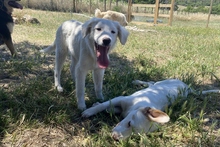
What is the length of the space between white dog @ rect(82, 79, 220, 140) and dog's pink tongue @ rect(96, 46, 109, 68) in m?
0.47

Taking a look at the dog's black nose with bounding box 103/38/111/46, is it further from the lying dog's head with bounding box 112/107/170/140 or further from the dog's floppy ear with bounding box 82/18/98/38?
the lying dog's head with bounding box 112/107/170/140

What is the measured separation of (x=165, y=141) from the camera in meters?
2.49

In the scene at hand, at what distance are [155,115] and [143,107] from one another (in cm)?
19

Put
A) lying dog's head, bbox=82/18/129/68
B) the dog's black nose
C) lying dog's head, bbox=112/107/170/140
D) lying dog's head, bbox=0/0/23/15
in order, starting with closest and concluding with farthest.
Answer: lying dog's head, bbox=112/107/170/140 < the dog's black nose < lying dog's head, bbox=82/18/129/68 < lying dog's head, bbox=0/0/23/15

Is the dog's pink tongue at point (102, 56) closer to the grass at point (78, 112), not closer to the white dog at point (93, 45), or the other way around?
the white dog at point (93, 45)

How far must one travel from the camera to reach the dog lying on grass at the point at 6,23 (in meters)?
5.52

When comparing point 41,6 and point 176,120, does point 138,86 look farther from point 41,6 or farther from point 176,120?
point 41,6

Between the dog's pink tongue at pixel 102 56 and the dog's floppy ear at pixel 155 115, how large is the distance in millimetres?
738

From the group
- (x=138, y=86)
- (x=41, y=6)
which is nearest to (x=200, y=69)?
(x=138, y=86)

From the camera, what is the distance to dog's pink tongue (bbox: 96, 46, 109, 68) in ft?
9.16

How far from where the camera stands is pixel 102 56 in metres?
2.80

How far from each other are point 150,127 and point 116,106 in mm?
635

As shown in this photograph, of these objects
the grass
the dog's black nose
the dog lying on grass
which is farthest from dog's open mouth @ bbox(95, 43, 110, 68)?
the dog lying on grass

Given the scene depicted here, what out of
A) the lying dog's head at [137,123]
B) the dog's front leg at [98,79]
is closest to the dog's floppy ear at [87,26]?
the dog's front leg at [98,79]
